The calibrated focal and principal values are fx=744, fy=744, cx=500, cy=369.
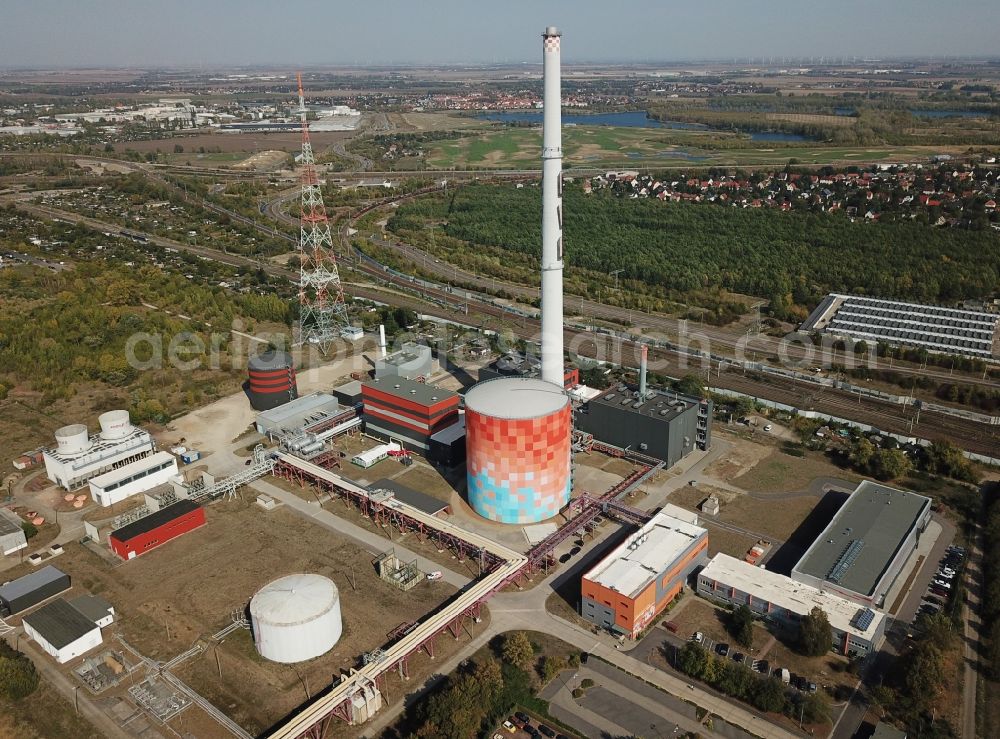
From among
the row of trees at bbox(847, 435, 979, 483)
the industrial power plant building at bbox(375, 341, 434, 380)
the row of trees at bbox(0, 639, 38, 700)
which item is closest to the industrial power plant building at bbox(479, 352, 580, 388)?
the industrial power plant building at bbox(375, 341, 434, 380)

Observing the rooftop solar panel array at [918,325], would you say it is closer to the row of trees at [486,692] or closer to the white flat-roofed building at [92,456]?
the row of trees at [486,692]

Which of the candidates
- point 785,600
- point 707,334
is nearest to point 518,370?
point 707,334

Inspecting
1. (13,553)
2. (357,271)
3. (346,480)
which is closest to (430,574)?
(346,480)

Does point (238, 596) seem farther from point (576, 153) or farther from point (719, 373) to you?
point (576, 153)

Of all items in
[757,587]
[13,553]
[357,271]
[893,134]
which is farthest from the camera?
[893,134]

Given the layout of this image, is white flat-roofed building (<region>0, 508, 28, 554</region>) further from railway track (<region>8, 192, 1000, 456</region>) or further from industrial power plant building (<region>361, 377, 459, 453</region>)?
railway track (<region>8, 192, 1000, 456</region>)

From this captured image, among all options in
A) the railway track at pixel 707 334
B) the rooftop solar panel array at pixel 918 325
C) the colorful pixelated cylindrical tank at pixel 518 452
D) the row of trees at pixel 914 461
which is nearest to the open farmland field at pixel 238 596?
the colorful pixelated cylindrical tank at pixel 518 452

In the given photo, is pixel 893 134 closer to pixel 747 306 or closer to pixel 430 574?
pixel 747 306
